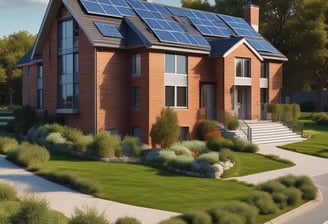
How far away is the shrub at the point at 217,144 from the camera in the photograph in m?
24.6

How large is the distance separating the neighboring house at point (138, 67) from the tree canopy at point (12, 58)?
35236mm

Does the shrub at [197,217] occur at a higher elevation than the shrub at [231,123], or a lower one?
lower

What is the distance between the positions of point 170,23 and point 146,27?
221cm

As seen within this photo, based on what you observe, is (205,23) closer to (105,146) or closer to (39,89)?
(39,89)

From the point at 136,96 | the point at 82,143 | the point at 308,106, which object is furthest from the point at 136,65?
the point at 308,106

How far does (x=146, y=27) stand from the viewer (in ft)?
91.7

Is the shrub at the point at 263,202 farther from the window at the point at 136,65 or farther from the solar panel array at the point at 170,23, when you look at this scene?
the window at the point at 136,65

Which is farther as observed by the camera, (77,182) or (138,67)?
(138,67)

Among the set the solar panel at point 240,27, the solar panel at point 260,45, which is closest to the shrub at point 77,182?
the solar panel at point 260,45

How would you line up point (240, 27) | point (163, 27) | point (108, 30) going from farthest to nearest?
point (240, 27) → point (163, 27) → point (108, 30)

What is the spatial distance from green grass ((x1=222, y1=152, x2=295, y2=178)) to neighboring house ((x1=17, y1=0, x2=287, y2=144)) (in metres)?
5.99

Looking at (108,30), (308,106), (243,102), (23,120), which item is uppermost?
(108,30)

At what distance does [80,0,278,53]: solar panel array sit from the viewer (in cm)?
2761

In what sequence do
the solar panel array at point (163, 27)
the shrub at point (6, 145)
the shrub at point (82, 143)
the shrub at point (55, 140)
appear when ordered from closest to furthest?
the shrub at point (6, 145) → the shrub at point (82, 143) → the shrub at point (55, 140) → the solar panel array at point (163, 27)
